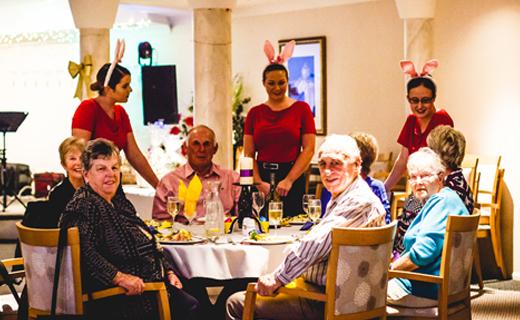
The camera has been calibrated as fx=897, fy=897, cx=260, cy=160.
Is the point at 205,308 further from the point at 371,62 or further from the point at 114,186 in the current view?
the point at 371,62

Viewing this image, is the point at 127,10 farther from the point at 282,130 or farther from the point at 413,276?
the point at 413,276

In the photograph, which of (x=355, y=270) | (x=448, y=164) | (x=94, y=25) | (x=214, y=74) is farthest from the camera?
(x=94, y=25)

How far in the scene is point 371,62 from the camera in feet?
35.4

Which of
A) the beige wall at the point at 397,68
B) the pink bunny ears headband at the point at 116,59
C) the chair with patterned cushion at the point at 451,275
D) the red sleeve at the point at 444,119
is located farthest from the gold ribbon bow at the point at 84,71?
the chair with patterned cushion at the point at 451,275

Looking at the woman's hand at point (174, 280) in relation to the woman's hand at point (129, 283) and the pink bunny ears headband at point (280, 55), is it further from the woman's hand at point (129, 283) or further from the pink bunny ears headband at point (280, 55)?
the pink bunny ears headband at point (280, 55)

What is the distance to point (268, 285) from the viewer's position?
4137mm

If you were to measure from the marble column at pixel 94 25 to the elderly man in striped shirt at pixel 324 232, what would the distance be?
189 inches

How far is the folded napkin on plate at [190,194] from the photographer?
5.27 metres

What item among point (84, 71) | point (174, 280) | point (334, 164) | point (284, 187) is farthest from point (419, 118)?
point (84, 71)

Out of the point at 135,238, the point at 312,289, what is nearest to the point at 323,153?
the point at 312,289

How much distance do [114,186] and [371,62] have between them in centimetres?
681

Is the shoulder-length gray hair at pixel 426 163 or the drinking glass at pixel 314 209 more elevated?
the shoulder-length gray hair at pixel 426 163

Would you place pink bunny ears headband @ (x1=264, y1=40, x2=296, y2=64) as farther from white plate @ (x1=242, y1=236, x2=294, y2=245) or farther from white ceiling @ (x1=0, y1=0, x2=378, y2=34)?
white plate @ (x1=242, y1=236, x2=294, y2=245)

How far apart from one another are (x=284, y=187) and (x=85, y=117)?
1.48 meters
